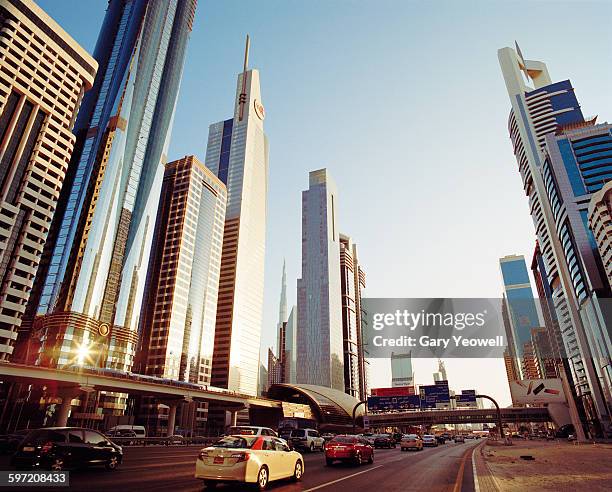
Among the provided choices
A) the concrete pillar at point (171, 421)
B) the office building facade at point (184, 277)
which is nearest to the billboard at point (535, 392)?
the concrete pillar at point (171, 421)

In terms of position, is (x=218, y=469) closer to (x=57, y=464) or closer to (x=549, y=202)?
(x=57, y=464)

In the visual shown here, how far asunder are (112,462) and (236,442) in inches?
287

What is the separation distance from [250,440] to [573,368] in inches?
7153

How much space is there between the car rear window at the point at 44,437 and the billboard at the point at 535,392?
311 ft

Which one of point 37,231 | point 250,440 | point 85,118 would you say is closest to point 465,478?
point 250,440

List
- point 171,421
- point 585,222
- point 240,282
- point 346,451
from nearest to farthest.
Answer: point 346,451 → point 171,421 → point 585,222 → point 240,282

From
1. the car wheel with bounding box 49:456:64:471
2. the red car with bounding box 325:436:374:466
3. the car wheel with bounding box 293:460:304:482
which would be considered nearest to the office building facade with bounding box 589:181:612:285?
the red car with bounding box 325:436:374:466

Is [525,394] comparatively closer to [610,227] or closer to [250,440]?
[610,227]

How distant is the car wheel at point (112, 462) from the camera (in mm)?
15531

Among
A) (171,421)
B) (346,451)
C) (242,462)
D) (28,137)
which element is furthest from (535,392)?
(28,137)

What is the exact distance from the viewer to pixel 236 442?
11.9 m

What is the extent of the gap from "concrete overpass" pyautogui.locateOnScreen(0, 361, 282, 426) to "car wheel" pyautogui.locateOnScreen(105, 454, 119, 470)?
136 feet

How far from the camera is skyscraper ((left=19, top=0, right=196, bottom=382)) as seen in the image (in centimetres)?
10950

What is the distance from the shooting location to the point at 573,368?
6038 inches
